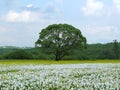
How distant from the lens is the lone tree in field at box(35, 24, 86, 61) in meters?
85.0

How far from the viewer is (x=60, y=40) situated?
3369 inches

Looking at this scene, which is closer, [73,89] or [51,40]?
[73,89]

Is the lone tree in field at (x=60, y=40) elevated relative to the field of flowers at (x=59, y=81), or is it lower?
elevated

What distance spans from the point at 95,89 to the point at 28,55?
320 feet

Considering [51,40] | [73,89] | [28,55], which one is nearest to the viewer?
[73,89]

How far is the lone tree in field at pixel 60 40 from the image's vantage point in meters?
85.0

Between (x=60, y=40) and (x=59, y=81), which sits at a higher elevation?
(x=60, y=40)

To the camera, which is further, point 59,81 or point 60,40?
point 60,40

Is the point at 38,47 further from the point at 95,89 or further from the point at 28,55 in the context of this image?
the point at 95,89

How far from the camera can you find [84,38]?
89.0 m

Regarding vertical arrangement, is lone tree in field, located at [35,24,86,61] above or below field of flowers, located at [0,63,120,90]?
above

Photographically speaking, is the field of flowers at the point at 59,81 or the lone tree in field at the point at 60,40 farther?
the lone tree in field at the point at 60,40

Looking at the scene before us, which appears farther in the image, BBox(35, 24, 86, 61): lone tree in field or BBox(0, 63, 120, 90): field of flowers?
Answer: BBox(35, 24, 86, 61): lone tree in field

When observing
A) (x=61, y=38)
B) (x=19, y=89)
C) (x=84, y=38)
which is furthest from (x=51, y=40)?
(x=19, y=89)
